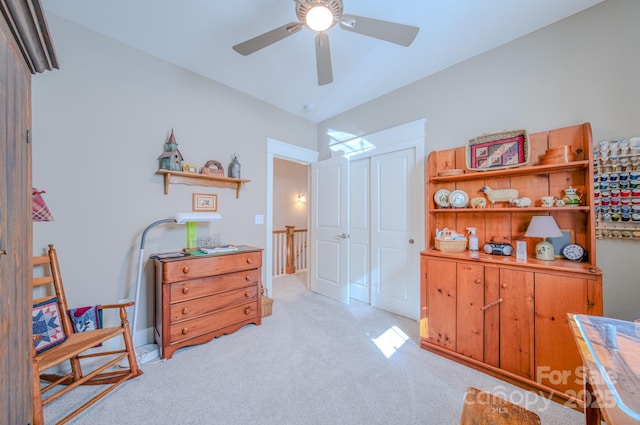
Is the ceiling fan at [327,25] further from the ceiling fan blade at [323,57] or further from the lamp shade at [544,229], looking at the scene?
the lamp shade at [544,229]

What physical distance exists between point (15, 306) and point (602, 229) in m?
3.45

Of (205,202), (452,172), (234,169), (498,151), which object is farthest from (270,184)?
(498,151)

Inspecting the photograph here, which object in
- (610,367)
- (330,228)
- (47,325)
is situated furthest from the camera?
(330,228)

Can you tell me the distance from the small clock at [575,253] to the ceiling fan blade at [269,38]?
2575 mm

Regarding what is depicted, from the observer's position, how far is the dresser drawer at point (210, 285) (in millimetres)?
2117

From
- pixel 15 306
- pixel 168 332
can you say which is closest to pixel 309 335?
pixel 168 332

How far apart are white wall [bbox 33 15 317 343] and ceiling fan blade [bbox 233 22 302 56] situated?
1.25m

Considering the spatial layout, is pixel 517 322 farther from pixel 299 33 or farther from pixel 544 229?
pixel 299 33

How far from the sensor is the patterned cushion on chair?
1.55 m

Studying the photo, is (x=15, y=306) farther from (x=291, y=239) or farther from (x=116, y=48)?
(x=291, y=239)

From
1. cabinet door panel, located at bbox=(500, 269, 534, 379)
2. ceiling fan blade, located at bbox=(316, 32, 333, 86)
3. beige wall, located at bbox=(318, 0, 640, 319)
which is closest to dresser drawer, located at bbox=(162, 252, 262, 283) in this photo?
ceiling fan blade, located at bbox=(316, 32, 333, 86)

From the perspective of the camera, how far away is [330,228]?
3.66m

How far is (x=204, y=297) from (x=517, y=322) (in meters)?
2.61

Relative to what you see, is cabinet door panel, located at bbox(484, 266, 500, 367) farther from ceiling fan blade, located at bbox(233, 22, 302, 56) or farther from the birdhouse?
the birdhouse
